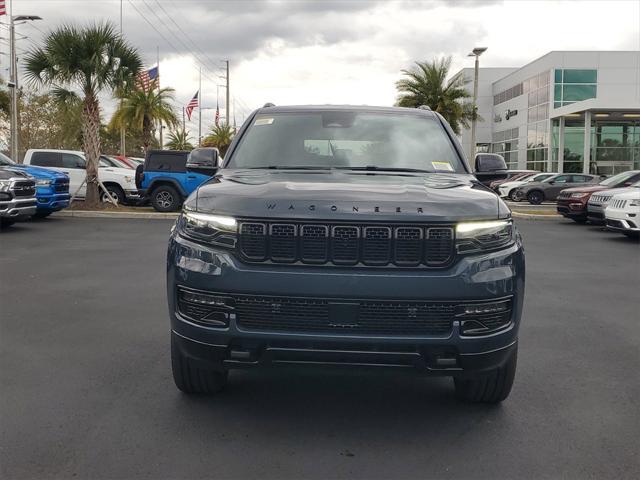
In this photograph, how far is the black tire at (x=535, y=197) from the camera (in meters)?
28.5

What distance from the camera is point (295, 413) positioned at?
3814 mm

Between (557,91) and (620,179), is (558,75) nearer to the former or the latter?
(557,91)

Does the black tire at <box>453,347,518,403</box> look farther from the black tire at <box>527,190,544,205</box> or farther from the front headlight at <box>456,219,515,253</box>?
the black tire at <box>527,190,544,205</box>

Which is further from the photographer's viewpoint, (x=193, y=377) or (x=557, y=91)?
(x=557, y=91)

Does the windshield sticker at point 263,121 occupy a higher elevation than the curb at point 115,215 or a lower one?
higher

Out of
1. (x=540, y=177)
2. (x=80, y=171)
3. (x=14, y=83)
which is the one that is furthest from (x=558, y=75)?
(x=80, y=171)

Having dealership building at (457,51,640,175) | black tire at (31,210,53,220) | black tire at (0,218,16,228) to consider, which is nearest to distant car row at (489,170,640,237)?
black tire at (0,218,16,228)

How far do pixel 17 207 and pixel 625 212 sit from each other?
41.8 ft

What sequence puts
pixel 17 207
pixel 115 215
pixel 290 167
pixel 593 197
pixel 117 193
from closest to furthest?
pixel 290 167 → pixel 17 207 → pixel 593 197 → pixel 115 215 → pixel 117 193

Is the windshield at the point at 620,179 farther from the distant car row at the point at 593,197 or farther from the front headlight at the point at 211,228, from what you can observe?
the front headlight at the point at 211,228

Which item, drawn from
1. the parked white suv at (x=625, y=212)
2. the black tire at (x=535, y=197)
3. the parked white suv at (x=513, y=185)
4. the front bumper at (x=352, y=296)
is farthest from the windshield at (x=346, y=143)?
the parked white suv at (x=513, y=185)

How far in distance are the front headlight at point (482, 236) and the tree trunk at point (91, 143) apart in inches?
700

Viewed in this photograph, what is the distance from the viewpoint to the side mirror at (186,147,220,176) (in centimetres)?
500

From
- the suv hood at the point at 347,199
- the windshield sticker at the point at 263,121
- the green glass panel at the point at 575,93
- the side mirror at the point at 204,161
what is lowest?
the suv hood at the point at 347,199
